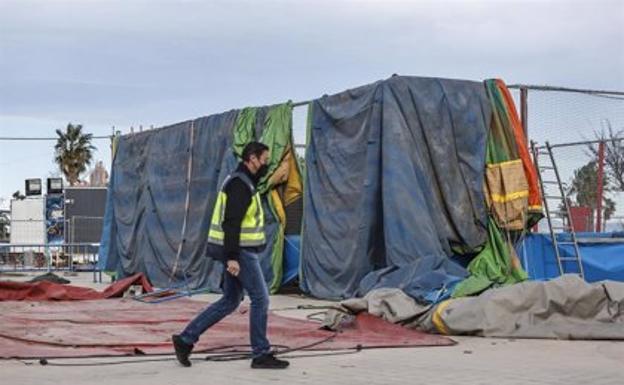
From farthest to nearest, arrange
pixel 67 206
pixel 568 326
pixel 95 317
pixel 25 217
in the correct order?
pixel 25 217 < pixel 67 206 < pixel 95 317 < pixel 568 326

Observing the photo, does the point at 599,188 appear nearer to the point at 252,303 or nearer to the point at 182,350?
the point at 252,303

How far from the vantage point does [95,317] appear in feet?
38.5

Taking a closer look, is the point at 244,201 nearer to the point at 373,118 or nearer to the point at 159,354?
the point at 159,354

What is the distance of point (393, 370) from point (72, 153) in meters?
57.6

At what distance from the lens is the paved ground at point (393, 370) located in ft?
22.9

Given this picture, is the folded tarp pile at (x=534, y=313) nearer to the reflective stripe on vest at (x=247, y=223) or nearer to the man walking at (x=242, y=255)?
the man walking at (x=242, y=255)

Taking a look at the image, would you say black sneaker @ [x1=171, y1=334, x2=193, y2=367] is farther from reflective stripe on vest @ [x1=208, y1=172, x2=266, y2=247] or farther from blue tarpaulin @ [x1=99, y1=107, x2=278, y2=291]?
blue tarpaulin @ [x1=99, y1=107, x2=278, y2=291]

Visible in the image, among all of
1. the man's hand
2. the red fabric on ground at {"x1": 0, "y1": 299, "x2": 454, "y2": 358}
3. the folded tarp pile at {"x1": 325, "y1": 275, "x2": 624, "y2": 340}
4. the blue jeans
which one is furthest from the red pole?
the man's hand

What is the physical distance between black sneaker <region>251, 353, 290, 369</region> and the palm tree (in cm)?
5643

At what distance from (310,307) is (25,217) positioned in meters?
27.1

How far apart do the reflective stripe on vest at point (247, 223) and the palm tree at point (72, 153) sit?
56202mm

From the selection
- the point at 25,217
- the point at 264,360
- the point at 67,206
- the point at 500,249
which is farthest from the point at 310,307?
the point at 25,217

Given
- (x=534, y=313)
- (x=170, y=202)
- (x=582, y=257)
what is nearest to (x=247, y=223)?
(x=534, y=313)

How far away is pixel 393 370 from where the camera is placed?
24.6 feet
